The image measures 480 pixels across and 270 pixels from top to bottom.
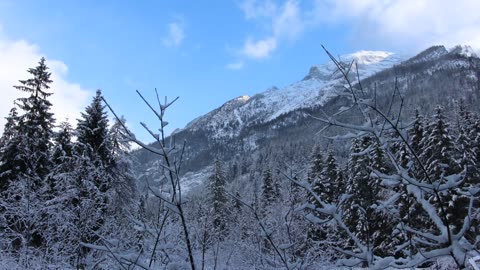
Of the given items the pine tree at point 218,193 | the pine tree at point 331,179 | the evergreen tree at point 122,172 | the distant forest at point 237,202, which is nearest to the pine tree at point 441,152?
the distant forest at point 237,202

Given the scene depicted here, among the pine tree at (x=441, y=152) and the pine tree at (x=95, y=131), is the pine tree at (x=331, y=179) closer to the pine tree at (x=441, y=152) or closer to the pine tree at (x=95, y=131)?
the pine tree at (x=441, y=152)

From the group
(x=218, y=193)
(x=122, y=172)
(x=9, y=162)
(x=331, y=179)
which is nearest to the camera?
(x=9, y=162)

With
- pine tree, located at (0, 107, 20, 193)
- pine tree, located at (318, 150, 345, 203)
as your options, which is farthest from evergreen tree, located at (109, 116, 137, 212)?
pine tree, located at (318, 150, 345, 203)

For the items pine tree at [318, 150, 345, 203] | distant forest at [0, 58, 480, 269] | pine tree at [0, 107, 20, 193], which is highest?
pine tree at [0, 107, 20, 193]

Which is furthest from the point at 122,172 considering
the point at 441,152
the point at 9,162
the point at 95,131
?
the point at 441,152

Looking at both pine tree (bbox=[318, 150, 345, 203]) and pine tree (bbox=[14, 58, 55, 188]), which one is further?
pine tree (bbox=[318, 150, 345, 203])

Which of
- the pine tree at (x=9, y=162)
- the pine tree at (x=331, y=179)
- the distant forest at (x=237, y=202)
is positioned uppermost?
the pine tree at (x=9, y=162)

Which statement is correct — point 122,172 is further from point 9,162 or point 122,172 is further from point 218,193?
point 218,193

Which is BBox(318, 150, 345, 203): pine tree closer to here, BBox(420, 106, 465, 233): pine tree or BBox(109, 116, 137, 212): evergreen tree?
BBox(420, 106, 465, 233): pine tree

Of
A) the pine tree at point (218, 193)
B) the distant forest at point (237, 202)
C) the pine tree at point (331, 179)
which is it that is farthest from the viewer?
the pine tree at point (218, 193)

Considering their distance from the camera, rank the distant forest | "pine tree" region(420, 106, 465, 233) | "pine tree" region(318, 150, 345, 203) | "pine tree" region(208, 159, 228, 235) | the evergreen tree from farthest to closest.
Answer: "pine tree" region(208, 159, 228, 235) < "pine tree" region(318, 150, 345, 203) < the evergreen tree < "pine tree" region(420, 106, 465, 233) < the distant forest

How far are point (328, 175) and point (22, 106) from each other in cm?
2268

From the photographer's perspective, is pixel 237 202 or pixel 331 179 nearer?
pixel 237 202

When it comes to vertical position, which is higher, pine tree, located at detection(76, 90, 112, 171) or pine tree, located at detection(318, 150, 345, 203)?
pine tree, located at detection(76, 90, 112, 171)
